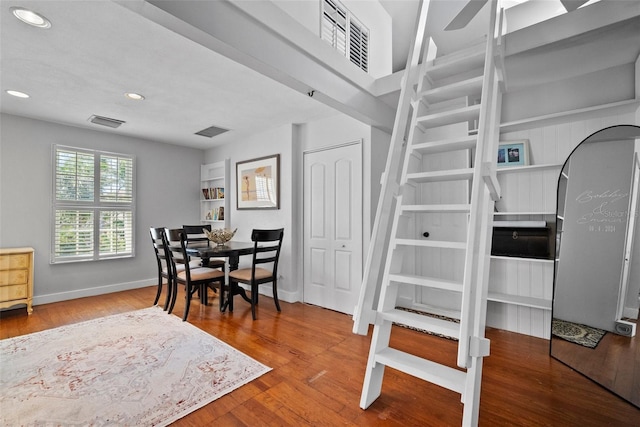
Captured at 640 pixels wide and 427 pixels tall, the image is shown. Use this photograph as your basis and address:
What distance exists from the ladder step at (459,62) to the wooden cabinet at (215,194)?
3589 mm

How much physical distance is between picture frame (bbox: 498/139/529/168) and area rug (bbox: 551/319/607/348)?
1.41 m

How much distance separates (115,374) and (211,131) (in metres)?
3.29

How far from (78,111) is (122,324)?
2.56m

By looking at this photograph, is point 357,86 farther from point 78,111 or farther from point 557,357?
point 78,111

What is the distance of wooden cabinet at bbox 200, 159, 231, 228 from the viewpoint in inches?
195

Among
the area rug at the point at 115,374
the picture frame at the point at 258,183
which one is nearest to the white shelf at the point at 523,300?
the area rug at the point at 115,374

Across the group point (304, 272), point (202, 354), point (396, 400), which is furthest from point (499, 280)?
point (202, 354)

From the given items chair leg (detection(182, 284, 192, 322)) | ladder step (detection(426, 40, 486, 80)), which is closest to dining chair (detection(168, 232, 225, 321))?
chair leg (detection(182, 284, 192, 322))

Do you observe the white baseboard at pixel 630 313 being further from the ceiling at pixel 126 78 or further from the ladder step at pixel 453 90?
the ceiling at pixel 126 78

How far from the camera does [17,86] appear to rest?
287cm

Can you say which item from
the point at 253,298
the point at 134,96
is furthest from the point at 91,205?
the point at 253,298

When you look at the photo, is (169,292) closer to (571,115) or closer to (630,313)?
(630,313)

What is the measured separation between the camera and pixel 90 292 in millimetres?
4230

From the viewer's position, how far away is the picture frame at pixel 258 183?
4180 mm
